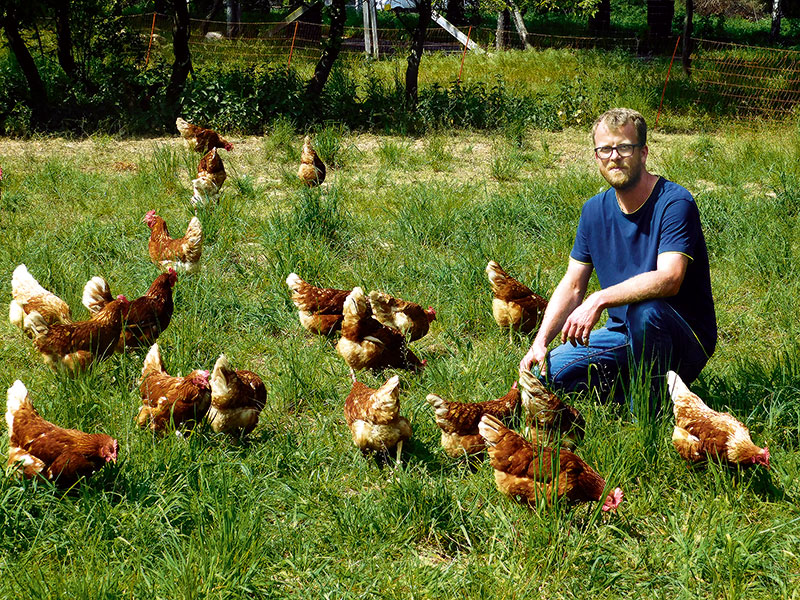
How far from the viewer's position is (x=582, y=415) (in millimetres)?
3869

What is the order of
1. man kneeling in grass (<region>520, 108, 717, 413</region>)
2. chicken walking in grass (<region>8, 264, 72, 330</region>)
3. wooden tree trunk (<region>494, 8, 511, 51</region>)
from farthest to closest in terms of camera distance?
wooden tree trunk (<region>494, 8, 511, 51</region>) → chicken walking in grass (<region>8, 264, 72, 330</region>) → man kneeling in grass (<region>520, 108, 717, 413</region>)

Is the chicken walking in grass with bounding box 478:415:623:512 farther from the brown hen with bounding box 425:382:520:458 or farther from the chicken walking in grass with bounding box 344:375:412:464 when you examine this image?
the chicken walking in grass with bounding box 344:375:412:464

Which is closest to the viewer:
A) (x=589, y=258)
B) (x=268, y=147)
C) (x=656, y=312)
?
(x=656, y=312)

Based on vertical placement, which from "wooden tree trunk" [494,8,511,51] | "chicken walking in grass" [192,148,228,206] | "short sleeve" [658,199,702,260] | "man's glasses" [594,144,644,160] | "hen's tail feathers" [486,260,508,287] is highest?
"wooden tree trunk" [494,8,511,51]

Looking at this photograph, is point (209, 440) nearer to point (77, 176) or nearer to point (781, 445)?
point (781, 445)

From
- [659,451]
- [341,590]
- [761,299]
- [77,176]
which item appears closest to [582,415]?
[659,451]

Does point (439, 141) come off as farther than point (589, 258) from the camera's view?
Yes

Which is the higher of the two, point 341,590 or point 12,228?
point 12,228

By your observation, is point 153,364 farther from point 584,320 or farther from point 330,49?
point 330,49

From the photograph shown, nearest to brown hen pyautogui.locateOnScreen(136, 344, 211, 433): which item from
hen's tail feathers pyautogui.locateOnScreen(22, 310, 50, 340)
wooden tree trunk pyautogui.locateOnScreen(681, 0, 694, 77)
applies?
hen's tail feathers pyautogui.locateOnScreen(22, 310, 50, 340)

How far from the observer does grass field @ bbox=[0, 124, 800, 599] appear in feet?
9.55

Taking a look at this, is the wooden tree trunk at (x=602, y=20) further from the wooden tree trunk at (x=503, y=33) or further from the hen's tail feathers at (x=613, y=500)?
the hen's tail feathers at (x=613, y=500)

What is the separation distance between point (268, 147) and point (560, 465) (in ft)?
25.2

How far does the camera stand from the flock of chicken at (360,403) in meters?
3.24
